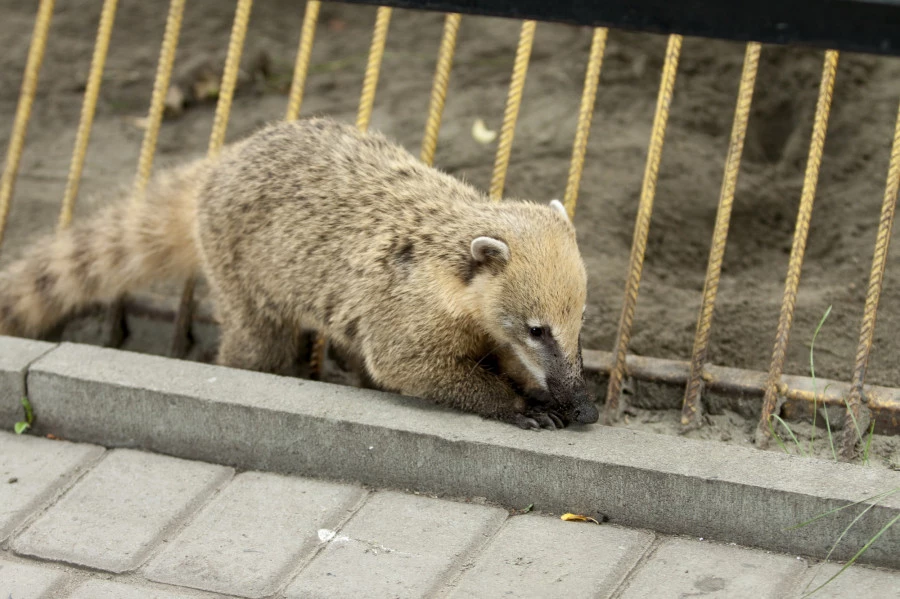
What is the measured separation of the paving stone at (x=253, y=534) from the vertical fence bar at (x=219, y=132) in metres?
1.05

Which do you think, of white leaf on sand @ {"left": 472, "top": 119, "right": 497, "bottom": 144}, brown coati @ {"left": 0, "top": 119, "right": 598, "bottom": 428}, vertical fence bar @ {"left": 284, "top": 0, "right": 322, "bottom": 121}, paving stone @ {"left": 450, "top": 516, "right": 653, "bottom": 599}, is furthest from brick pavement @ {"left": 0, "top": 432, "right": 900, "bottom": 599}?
white leaf on sand @ {"left": 472, "top": 119, "right": 497, "bottom": 144}

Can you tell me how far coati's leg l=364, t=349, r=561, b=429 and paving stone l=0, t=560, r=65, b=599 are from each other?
3.97ft

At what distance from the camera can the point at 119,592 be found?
2936 mm

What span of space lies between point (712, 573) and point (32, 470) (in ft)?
6.94

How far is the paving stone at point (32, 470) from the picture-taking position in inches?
132

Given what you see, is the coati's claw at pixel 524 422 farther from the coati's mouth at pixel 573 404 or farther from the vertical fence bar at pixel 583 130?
the vertical fence bar at pixel 583 130

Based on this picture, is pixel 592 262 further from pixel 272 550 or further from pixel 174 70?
pixel 174 70

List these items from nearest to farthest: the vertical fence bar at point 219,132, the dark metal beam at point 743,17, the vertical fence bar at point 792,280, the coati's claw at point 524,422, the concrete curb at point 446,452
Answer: the dark metal beam at point 743,17
the concrete curb at point 446,452
the coati's claw at point 524,422
the vertical fence bar at point 792,280
the vertical fence bar at point 219,132

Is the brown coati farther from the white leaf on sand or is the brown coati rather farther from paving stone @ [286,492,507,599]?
the white leaf on sand

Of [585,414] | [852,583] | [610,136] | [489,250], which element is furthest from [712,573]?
[610,136]

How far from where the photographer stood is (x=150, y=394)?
363cm

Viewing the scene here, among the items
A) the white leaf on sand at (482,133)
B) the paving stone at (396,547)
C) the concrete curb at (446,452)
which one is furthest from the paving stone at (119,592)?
the white leaf on sand at (482,133)

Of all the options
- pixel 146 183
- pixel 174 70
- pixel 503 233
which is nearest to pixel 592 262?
pixel 503 233

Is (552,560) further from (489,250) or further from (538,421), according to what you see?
(489,250)
